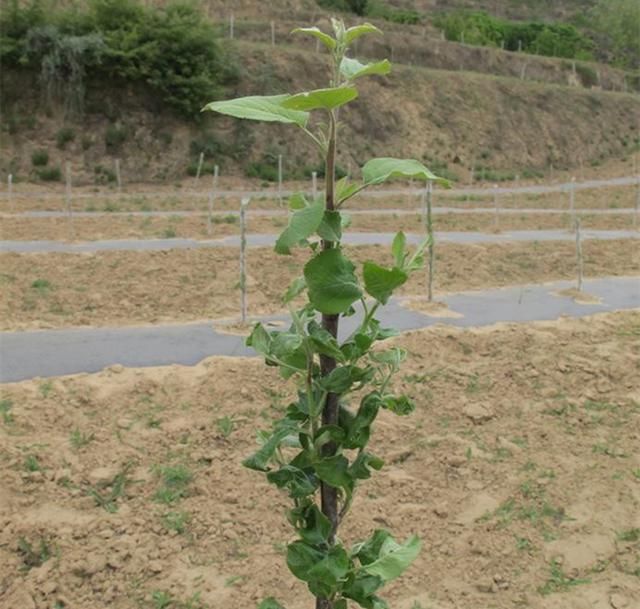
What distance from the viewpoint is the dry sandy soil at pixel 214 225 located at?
12812 millimetres

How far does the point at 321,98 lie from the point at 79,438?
4102 millimetres

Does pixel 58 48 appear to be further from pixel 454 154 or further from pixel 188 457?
pixel 188 457

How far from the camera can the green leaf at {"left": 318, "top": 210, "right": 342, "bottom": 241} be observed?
1355mm

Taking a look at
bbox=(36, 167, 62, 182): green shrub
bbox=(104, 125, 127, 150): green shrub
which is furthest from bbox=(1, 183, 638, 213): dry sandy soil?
bbox=(104, 125, 127, 150): green shrub

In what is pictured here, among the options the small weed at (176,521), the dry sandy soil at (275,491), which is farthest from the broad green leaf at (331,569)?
the small weed at (176,521)

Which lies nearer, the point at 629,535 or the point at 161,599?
the point at 161,599

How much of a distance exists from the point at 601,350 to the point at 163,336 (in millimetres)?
4309

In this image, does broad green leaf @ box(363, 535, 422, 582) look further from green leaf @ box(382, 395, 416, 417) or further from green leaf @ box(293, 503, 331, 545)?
green leaf @ box(382, 395, 416, 417)

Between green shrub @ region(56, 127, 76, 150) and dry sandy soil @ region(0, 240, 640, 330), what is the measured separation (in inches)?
661

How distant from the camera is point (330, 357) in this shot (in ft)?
4.90

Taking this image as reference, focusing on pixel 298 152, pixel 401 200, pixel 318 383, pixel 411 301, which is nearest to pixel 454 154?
pixel 298 152

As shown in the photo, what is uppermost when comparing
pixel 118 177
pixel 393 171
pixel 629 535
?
pixel 118 177

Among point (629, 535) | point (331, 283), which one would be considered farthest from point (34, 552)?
point (629, 535)

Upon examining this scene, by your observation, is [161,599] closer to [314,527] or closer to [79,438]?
[79,438]
